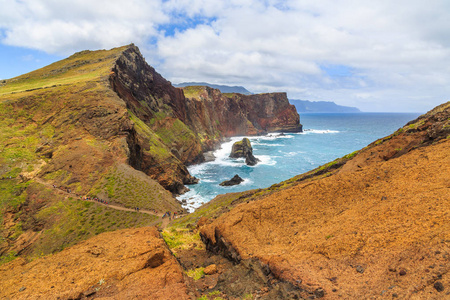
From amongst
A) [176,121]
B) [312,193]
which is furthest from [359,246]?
[176,121]

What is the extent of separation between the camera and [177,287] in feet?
30.9

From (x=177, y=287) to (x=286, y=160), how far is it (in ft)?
312

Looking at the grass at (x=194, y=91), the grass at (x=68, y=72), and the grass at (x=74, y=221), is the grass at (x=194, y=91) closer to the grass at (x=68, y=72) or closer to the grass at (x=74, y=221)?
the grass at (x=68, y=72)

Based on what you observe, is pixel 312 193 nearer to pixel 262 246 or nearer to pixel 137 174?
pixel 262 246

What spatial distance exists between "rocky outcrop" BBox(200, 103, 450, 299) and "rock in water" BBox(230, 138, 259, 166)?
7304 cm

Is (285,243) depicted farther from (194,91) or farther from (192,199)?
(194,91)

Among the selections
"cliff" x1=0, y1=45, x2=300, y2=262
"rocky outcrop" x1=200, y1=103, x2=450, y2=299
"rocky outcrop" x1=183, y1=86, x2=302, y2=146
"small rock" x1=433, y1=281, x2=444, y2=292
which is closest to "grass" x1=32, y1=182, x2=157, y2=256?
"cliff" x1=0, y1=45, x2=300, y2=262

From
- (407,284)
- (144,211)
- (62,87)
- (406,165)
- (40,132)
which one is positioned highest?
(62,87)

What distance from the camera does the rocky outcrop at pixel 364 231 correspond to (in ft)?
24.7

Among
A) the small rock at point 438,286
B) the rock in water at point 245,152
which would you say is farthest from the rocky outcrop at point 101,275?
the rock in water at point 245,152

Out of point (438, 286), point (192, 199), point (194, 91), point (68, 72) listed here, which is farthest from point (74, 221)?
point (194, 91)

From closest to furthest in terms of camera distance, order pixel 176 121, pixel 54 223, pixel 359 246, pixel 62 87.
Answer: pixel 359 246
pixel 54 223
pixel 62 87
pixel 176 121

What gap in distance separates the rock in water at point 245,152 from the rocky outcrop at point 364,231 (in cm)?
7304

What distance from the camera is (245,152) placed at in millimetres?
96188
